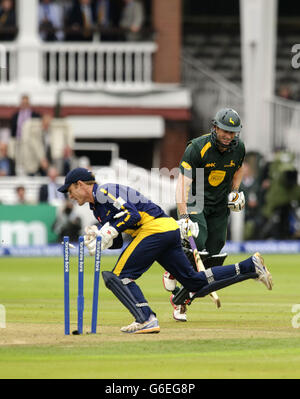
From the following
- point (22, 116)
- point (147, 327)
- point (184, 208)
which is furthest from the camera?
point (22, 116)

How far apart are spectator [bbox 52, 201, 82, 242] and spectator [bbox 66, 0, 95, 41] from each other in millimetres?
6973

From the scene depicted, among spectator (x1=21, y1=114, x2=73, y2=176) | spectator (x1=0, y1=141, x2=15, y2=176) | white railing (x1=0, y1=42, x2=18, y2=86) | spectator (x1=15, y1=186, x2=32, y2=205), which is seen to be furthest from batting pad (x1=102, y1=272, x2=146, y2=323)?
white railing (x1=0, y1=42, x2=18, y2=86)

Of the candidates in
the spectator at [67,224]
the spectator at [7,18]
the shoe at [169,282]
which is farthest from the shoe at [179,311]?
the spectator at [7,18]

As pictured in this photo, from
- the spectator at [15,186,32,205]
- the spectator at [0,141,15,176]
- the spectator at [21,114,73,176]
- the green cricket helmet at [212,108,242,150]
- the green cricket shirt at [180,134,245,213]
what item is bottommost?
the spectator at [15,186,32,205]

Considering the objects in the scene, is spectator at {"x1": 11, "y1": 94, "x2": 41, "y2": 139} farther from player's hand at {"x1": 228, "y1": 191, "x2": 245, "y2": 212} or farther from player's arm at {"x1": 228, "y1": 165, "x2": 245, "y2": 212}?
player's hand at {"x1": 228, "y1": 191, "x2": 245, "y2": 212}

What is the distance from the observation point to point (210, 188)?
11.8m

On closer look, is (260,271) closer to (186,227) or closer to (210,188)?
(186,227)

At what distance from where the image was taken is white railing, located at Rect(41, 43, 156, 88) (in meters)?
28.7

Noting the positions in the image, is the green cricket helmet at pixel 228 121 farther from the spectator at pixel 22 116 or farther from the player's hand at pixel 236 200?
the spectator at pixel 22 116

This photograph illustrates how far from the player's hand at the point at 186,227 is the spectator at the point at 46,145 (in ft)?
42.7

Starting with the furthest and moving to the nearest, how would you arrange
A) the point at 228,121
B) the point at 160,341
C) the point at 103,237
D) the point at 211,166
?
the point at 211,166, the point at 228,121, the point at 103,237, the point at 160,341

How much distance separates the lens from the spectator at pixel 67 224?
22984mm

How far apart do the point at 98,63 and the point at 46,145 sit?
16.7 ft

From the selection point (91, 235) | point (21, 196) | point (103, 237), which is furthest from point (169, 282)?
point (21, 196)
